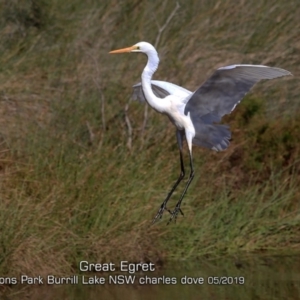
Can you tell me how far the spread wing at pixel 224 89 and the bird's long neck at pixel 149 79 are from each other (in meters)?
0.22

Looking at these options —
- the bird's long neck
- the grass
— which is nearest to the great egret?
the bird's long neck

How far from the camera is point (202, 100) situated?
7.91m

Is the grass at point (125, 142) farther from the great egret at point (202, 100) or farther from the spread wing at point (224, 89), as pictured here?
the spread wing at point (224, 89)

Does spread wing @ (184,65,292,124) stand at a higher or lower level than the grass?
higher

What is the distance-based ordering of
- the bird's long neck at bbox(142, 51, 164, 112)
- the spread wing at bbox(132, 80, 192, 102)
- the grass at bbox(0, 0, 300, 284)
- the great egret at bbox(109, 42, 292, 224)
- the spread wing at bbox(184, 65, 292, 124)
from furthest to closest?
1. the grass at bbox(0, 0, 300, 284)
2. the spread wing at bbox(132, 80, 192, 102)
3. the bird's long neck at bbox(142, 51, 164, 112)
4. the great egret at bbox(109, 42, 292, 224)
5. the spread wing at bbox(184, 65, 292, 124)

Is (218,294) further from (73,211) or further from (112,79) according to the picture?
(112,79)

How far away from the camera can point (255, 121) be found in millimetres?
10805

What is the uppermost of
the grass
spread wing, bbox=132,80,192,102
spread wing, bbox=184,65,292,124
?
spread wing, bbox=184,65,292,124

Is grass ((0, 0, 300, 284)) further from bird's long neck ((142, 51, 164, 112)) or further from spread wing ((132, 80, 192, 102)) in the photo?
A: bird's long neck ((142, 51, 164, 112))

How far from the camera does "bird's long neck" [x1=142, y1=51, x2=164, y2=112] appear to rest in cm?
776

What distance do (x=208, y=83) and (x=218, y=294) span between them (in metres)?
1.78

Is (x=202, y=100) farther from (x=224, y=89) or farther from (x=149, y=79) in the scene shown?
(x=149, y=79)

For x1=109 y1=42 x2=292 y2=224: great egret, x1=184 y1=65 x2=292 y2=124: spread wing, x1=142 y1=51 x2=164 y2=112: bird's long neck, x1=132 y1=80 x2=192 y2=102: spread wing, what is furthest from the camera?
x1=132 y1=80 x2=192 y2=102: spread wing

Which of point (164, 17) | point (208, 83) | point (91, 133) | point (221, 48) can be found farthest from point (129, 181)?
point (164, 17)
